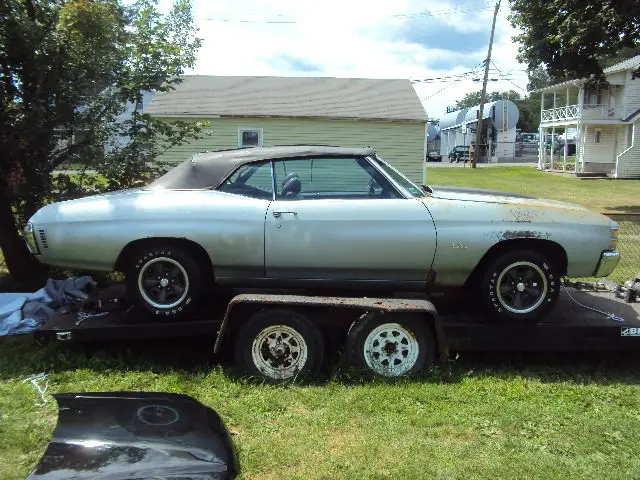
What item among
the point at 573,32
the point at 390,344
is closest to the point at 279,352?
the point at 390,344

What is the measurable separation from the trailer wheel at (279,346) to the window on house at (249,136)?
51.6ft

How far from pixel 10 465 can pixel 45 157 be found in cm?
442

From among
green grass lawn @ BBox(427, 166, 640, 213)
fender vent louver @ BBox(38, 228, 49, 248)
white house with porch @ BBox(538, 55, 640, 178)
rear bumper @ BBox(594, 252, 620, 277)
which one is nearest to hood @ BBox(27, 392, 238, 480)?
fender vent louver @ BBox(38, 228, 49, 248)

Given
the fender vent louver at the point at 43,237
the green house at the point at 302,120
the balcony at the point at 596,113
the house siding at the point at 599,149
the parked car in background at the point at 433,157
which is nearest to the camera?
the fender vent louver at the point at 43,237

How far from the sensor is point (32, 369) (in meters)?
4.52

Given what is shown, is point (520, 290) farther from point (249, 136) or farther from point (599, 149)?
point (599, 149)

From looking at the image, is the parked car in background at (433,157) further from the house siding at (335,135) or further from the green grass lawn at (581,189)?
the house siding at (335,135)

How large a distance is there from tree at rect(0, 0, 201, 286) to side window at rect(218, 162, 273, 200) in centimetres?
279

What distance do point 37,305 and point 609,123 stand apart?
3416 centimetres

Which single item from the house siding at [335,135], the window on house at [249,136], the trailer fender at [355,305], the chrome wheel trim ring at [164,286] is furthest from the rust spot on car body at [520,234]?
the window on house at [249,136]

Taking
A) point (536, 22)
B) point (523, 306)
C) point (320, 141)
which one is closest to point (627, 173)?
point (536, 22)

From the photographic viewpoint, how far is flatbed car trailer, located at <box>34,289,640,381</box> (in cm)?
428

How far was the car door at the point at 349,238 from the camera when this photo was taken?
4496mm

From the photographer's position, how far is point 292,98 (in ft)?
67.2
